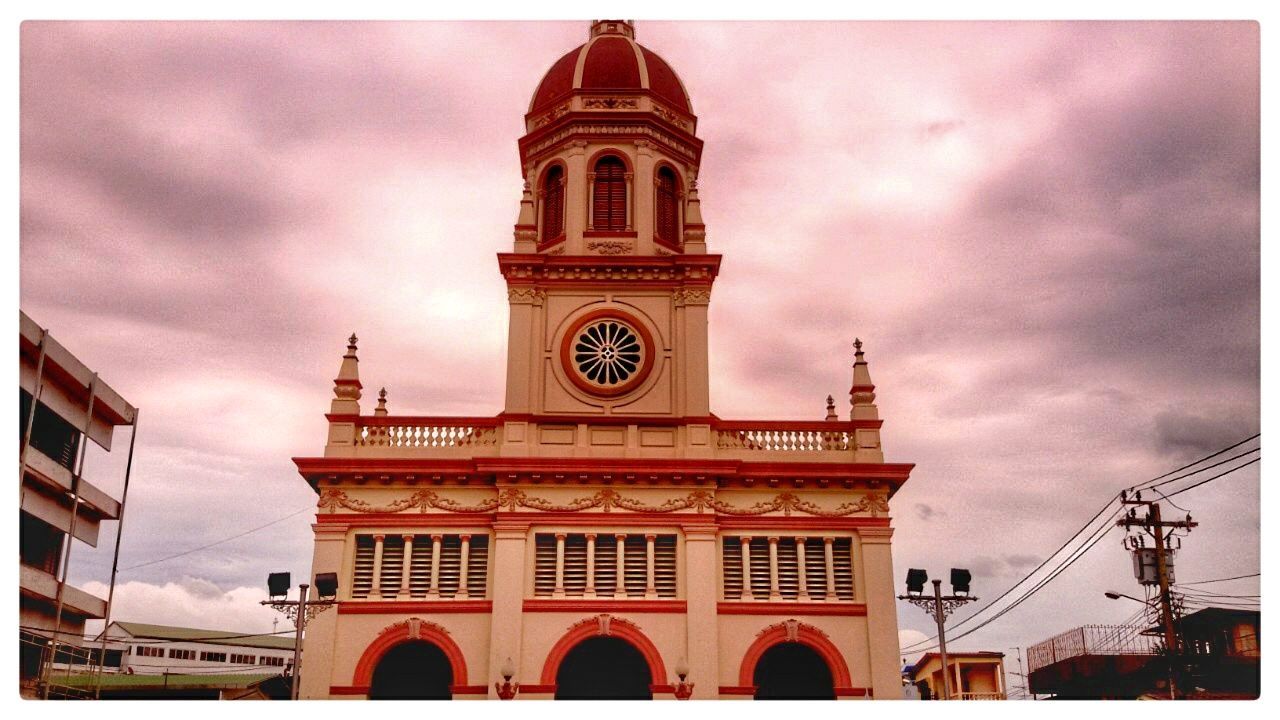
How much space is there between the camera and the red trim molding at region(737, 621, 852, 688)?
2494cm

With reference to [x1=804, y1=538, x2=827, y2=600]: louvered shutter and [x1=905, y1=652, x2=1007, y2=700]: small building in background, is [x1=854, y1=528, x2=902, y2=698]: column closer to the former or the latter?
[x1=804, y1=538, x2=827, y2=600]: louvered shutter

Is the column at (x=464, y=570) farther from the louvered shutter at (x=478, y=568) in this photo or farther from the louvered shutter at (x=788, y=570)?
the louvered shutter at (x=788, y=570)

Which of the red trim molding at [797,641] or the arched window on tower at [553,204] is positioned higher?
the arched window on tower at [553,204]

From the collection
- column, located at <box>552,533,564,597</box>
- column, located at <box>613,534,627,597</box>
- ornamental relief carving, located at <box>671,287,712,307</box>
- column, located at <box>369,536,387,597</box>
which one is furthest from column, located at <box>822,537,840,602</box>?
column, located at <box>369,536,387,597</box>

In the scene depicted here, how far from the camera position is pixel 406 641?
25219 mm

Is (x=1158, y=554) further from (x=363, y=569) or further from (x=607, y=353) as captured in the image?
(x=363, y=569)

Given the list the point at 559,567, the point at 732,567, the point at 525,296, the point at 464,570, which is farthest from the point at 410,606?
the point at 525,296

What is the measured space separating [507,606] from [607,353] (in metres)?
7.20

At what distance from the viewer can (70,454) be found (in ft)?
→ 93.5

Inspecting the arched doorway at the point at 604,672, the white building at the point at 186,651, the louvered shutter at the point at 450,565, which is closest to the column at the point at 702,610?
the arched doorway at the point at 604,672

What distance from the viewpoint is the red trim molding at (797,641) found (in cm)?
2494

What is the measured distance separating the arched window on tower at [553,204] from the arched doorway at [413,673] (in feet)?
39.3
